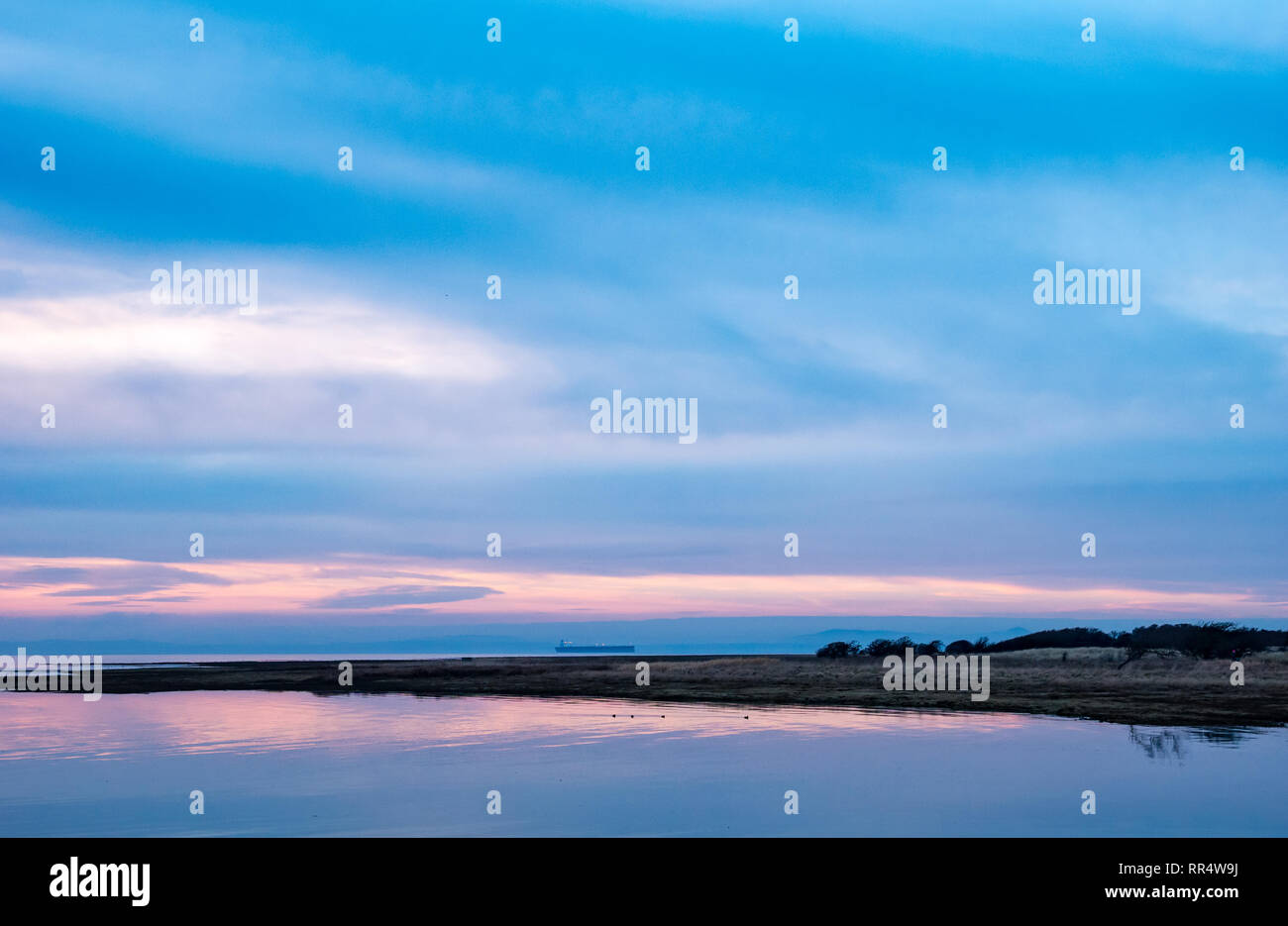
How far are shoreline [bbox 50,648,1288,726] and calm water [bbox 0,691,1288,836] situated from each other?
261 inches

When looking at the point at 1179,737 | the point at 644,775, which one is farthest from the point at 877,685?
the point at 644,775

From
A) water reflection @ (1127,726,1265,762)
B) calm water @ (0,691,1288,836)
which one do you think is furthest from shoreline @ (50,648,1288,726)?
calm water @ (0,691,1288,836)

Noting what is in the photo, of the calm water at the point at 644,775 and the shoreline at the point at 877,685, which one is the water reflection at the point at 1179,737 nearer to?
the calm water at the point at 644,775

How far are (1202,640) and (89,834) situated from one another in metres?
84.7

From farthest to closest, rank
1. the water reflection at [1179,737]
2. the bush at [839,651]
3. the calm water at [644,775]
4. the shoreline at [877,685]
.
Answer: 1. the bush at [839,651]
2. the shoreline at [877,685]
3. the water reflection at [1179,737]
4. the calm water at [644,775]

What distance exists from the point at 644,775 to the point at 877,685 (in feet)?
132

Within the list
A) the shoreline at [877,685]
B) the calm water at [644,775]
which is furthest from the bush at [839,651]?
the calm water at [644,775]

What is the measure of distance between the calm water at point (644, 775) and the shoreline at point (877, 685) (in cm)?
663

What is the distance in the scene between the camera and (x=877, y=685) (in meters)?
65.6

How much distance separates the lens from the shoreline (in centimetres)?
4778

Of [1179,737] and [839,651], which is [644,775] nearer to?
[1179,737]

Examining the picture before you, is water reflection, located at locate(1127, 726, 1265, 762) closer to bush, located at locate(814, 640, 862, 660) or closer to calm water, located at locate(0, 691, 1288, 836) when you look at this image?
calm water, located at locate(0, 691, 1288, 836)

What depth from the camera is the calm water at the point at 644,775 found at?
2255cm
